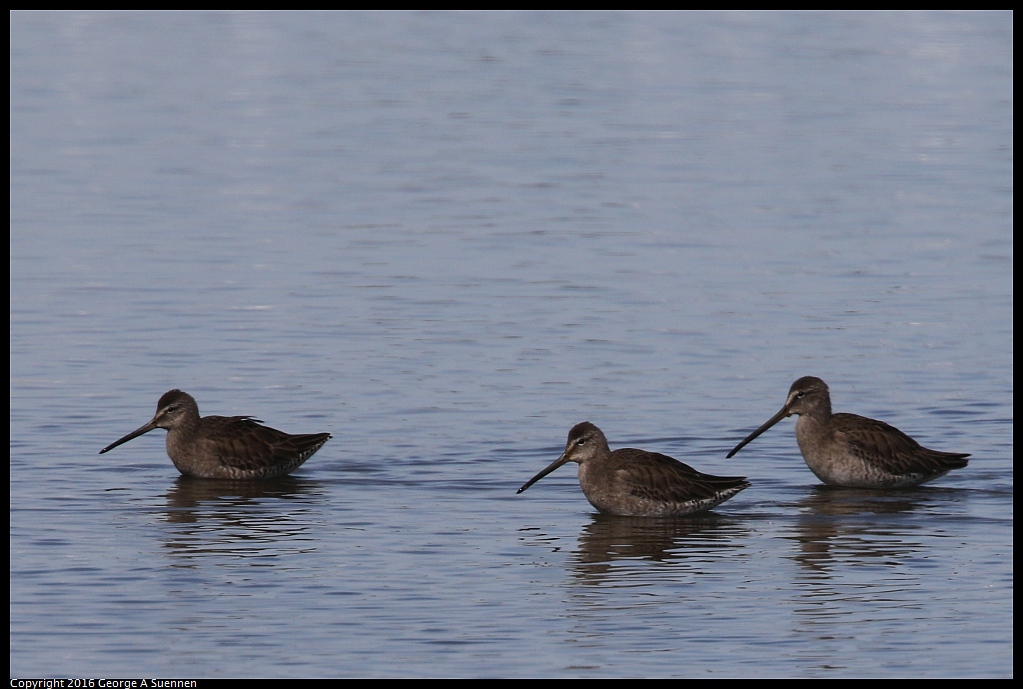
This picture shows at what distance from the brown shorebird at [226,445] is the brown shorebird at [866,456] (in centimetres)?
378

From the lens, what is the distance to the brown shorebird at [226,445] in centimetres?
1708

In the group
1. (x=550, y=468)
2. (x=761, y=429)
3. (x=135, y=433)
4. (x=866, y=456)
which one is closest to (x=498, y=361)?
(x=761, y=429)

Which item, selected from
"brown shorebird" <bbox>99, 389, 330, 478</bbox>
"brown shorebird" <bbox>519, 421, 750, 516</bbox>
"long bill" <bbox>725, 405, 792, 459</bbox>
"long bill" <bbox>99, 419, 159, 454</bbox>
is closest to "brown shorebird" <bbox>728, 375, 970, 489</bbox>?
"long bill" <bbox>725, 405, 792, 459</bbox>

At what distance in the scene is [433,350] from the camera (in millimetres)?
21406

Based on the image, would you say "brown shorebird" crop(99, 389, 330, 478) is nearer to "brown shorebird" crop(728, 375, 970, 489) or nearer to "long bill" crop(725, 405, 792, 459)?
"long bill" crop(725, 405, 792, 459)

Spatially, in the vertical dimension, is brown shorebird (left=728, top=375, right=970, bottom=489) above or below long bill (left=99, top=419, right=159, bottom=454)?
below

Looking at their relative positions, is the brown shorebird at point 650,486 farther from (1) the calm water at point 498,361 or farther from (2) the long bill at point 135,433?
(2) the long bill at point 135,433

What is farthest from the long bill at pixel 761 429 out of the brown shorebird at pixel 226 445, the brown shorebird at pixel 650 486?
the brown shorebird at pixel 226 445

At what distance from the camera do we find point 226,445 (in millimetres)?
17188

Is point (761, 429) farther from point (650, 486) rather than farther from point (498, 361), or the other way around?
point (498, 361)

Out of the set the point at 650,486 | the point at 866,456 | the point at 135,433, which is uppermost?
the point at 135,433

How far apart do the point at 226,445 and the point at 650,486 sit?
154 inches

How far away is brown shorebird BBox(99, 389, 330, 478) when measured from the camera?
17.1 metres

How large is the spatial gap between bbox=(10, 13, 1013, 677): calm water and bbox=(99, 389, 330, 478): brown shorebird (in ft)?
0.78
